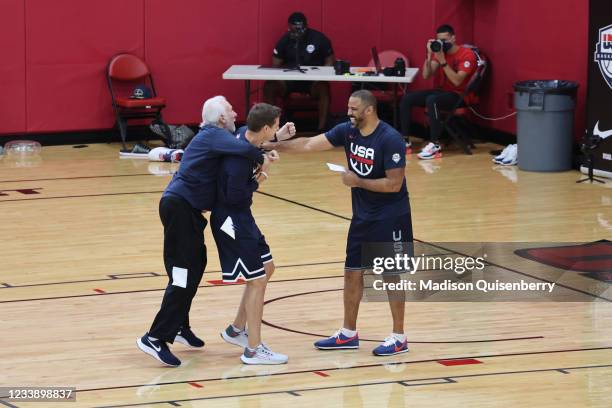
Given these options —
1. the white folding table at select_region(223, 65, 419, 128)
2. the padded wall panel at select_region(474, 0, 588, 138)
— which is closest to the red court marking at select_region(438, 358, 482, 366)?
the padded wall panel at select_region(474, 0, 588, 138)

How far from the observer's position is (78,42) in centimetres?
1797

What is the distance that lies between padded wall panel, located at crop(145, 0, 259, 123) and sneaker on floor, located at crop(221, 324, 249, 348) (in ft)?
33.8

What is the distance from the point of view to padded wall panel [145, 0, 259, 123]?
18.5 metres

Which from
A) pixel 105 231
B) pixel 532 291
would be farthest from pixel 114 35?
pixel 532 291

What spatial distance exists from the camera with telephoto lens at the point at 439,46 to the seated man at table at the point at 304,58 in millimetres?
1982

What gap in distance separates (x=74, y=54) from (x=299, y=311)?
31.1ft

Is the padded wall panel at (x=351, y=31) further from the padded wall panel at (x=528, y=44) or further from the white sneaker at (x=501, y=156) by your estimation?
the white sneaker at (x=501, y=156)

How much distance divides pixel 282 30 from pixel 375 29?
1564mm

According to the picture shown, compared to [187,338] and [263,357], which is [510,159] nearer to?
[187,338]

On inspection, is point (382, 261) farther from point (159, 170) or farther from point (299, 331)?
point (159, 170)

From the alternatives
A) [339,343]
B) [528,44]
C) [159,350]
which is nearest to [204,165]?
[159,350]

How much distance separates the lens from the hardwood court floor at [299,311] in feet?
25.5

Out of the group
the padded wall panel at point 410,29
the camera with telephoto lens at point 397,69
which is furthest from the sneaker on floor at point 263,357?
the padded wall panel at point 410,29

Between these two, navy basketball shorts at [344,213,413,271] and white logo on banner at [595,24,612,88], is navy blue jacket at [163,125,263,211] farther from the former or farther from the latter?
white logo on banner at [595,24,612,88]
